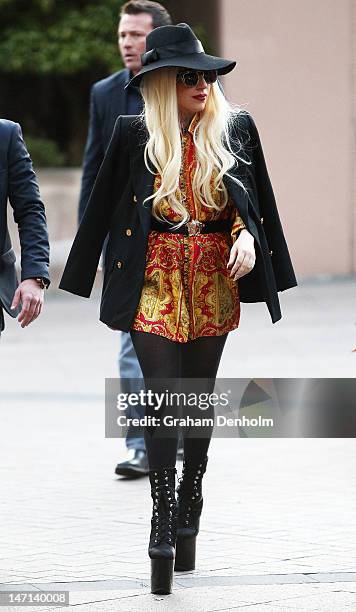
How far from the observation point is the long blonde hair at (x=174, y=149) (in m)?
4.77

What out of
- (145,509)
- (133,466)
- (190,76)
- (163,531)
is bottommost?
(133,466)

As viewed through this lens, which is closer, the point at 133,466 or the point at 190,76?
the point at 190,76

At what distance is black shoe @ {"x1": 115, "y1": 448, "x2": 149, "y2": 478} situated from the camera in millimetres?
6938

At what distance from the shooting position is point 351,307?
1448 centimetres

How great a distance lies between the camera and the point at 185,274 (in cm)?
481

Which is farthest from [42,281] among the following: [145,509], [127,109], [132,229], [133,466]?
[127,109]

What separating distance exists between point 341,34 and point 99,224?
1262 centimetres

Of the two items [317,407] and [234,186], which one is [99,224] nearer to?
[234,186]

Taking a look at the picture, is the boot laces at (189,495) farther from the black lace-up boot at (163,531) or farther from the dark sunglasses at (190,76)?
the dark sunglasses at (190,76)

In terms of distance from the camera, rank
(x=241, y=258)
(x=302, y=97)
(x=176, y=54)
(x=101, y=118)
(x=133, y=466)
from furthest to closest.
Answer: (x=302, y=97), (x=101, y=118), (x=133, y=466), (x=176, y=54), (x=241, y=258)

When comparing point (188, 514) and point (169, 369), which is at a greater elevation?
point (169, 369)

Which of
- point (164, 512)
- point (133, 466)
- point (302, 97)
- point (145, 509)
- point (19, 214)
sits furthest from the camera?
point (302, 97)

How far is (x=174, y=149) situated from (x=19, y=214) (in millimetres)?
622

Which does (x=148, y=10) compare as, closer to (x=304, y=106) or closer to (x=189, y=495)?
(x=189, y=495)
